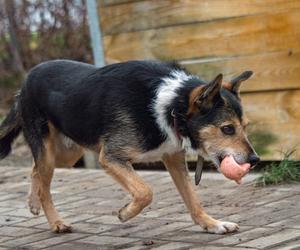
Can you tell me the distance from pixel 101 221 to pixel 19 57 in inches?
239

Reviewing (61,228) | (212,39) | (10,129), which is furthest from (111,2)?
(61,228)

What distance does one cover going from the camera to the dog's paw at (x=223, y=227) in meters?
5.40

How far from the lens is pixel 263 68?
25.0ft

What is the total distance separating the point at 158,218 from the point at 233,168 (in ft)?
4.12

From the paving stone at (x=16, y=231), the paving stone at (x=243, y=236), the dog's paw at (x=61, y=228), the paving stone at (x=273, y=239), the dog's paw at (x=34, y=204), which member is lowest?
the paving stone at (x=16, y=231)

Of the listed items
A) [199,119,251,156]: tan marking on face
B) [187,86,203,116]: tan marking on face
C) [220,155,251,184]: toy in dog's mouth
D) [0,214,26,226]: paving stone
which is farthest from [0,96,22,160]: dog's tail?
[220,155,251,184]: toy in dog's mouth

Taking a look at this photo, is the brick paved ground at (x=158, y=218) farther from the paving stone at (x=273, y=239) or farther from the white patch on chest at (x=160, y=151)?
the white patch on chest at (x=160, y=151)

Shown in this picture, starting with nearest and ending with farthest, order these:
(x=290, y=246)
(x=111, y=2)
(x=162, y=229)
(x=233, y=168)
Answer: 1. (x=290, y=246)
2. (x=233, y=168)
3. (x=162, y=229)
4. (x=111, y=2)

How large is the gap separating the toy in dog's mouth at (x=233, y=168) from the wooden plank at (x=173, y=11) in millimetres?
2673

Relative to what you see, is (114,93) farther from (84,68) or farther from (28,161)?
(28,161)

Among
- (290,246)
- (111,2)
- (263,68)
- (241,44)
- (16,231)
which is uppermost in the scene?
(111,2)

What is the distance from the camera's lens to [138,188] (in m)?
5.24

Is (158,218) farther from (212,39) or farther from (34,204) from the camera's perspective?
(212,39)

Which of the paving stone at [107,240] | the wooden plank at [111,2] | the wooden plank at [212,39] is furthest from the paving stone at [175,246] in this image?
the wooden plank at [111,2]
